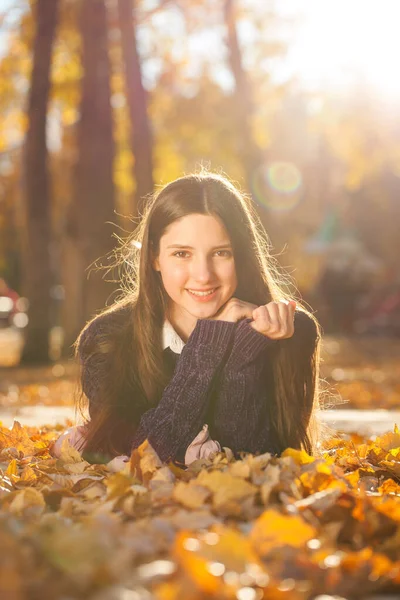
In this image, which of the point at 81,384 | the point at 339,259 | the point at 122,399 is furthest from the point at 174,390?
the point at 339,259

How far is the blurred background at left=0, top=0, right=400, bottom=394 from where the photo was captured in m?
14.1

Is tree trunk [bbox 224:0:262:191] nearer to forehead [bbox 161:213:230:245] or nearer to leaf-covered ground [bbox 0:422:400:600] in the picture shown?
forehead [bbox 161:213:230:245]

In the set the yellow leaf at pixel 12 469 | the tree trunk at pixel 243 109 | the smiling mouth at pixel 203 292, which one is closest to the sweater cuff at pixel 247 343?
the smiling mouth at pixel 203 292

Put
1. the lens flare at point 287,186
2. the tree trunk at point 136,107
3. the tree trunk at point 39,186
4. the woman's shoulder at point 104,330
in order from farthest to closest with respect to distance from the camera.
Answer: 1. the lens flare at point 287,186
2. the tree trunk at point 39,186
3. the tree trunk at point 136,107
4. the woman's shoulder at point 104,330

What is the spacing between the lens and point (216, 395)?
3.68m

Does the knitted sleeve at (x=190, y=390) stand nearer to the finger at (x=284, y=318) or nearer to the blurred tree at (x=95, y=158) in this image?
the finger at (x=284, y=318)

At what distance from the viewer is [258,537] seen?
221 cm

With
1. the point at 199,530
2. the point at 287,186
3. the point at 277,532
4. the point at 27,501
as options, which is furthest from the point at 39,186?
the point at 287,186

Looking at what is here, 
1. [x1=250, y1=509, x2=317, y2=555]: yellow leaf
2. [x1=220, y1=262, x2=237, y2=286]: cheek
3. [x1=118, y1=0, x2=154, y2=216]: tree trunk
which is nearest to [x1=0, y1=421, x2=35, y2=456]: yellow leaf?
[x1=220, y1=262, x2=237, y2=286]: cheek

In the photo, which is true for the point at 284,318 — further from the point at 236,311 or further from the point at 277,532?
the point at 277,532

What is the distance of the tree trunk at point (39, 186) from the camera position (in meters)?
14.7

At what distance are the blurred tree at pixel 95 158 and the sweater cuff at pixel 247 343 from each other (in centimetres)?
1017

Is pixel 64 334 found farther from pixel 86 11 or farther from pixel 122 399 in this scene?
pixel 122 399

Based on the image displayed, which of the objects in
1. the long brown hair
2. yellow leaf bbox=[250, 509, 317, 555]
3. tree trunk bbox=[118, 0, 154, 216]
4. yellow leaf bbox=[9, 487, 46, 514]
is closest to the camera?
yellow leaf bbox=[250, 509, 317, 555]
